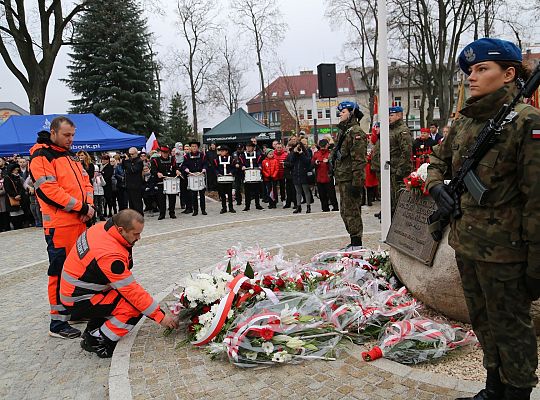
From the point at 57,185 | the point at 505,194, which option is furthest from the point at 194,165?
the point at 505,194

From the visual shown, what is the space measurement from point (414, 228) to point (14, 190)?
11816 mm

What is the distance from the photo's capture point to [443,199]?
2773mm

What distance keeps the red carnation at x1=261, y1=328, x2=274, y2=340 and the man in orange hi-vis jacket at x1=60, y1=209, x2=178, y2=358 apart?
3.22 ft

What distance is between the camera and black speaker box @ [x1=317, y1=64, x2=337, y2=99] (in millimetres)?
11275

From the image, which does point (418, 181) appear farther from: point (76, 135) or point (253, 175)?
point (76, 135)

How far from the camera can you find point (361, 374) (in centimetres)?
357

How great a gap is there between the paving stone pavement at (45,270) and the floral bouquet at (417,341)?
231 centimetres

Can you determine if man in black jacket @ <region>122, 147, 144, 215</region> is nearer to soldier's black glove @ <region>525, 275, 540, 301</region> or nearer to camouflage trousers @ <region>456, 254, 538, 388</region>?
camouflage trousers @ <region>456, 254, 538, 388</region>

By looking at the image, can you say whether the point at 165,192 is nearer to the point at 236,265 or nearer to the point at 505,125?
the point at 236,265

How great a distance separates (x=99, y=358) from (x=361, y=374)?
2456 mm

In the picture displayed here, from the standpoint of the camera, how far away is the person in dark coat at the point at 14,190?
42.0 ft

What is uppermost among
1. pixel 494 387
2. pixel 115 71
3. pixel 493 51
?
pixel 115 71

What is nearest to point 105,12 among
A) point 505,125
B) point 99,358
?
point 99,358

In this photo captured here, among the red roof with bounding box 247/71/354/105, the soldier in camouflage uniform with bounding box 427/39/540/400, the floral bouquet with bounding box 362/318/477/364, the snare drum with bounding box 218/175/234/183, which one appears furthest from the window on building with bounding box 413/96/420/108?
the soldier in camouflage uniform with bounding box 427/39/540/400
